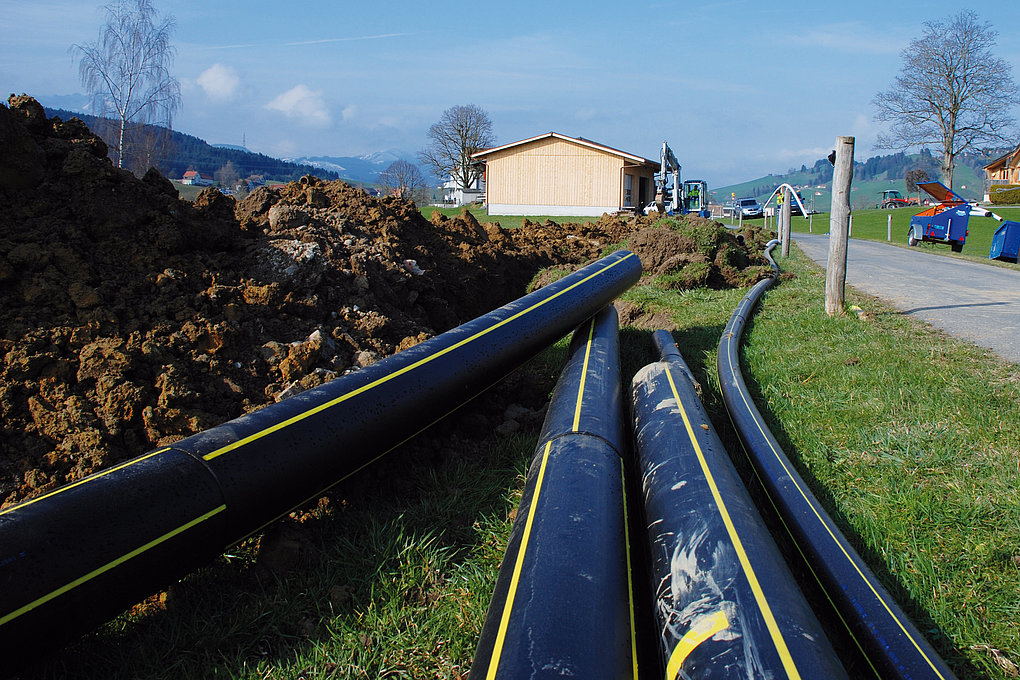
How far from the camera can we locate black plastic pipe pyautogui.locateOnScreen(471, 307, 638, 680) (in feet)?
5.28

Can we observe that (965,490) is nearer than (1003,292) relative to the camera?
Yes

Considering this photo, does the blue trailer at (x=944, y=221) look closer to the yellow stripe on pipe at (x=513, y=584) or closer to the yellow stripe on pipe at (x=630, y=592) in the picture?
the yellow stripe on pipe at (x=630, y=592)

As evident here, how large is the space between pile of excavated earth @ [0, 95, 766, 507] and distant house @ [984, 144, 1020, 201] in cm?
6298

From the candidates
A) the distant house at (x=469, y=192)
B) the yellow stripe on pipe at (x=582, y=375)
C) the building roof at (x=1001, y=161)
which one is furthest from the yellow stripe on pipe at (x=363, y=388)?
the building roof at (x=1001, y=161)

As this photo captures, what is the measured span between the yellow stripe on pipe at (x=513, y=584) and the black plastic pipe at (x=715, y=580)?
470 millimetres

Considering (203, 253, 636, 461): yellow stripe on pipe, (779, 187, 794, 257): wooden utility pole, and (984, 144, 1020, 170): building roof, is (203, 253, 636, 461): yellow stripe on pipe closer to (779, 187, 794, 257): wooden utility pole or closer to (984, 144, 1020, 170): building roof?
(779, 187, 794, 257): wooden utility pole

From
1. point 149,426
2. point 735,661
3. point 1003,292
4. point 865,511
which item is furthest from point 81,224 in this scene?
point 1003,292

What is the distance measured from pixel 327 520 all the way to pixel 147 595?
2.97ft

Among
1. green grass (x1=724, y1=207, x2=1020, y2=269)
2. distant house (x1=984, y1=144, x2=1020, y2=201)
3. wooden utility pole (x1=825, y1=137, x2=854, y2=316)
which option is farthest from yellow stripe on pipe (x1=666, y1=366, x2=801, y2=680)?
distant house (x1=984, y1=144, x2=1020, y2=201)

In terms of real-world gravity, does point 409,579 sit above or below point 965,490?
below

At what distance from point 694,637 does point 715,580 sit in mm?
217

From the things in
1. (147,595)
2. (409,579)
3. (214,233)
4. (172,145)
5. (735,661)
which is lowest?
(409,579)

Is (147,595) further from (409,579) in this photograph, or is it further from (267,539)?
(409,579)

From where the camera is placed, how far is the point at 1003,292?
882 cm
